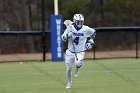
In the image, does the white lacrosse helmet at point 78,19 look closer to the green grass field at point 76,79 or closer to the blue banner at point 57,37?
the green grass field at point 76,79

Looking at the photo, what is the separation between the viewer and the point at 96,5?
A: 140ft

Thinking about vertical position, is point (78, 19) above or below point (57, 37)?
above

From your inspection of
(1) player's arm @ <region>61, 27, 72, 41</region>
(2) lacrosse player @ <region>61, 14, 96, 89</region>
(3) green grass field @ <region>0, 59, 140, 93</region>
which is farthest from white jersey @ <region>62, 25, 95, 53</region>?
(3) green grass field @ <region>0, 59, 140, 93</region>

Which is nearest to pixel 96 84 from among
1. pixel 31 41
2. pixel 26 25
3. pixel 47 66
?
pixel 47 66

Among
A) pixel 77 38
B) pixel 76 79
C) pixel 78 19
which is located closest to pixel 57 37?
pixel 76 79

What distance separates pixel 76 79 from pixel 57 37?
29.5 ft

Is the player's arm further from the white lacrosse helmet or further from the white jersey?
the white lacrosse helmet

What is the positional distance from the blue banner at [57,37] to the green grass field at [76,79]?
5.78 ft

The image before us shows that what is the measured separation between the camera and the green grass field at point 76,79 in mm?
15977

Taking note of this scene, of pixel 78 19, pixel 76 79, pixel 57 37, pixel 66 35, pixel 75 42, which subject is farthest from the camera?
pixel 57 37

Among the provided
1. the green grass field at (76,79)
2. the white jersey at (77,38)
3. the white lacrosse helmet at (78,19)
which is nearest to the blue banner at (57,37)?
the green grass field at (76,79)

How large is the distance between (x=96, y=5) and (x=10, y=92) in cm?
2764

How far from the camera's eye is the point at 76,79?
19.2m

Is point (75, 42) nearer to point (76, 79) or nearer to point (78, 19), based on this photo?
point (78, 19)
